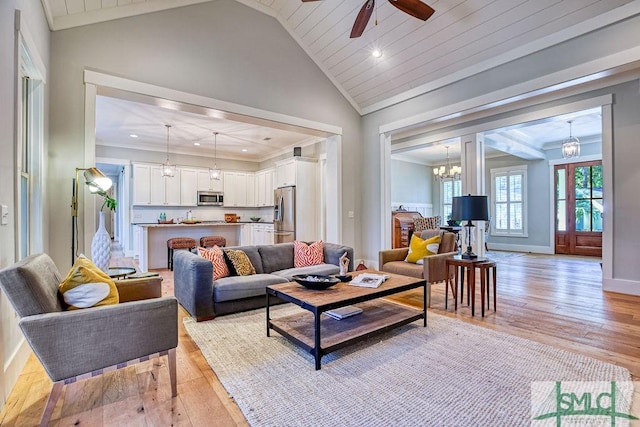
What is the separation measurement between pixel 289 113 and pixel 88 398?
4.20 m

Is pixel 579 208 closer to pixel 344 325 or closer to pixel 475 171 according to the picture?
pixel 475 171

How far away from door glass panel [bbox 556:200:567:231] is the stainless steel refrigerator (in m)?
6.95

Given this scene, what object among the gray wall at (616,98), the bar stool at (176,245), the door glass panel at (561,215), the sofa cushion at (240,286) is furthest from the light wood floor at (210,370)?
the door glass panel at (561,215)

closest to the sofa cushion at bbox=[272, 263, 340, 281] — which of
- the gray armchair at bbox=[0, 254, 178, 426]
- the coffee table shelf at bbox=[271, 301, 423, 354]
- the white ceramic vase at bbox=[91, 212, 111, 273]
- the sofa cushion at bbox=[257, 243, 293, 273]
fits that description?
the sofa cushion at bbox=[257, 243, 293, 273]

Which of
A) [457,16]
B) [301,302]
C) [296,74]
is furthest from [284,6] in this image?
[301,302]

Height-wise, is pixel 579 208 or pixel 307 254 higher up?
pixel 579 208

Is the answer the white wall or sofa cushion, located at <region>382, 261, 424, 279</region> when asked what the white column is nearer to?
Result: sofa cushion, located at <region>382, 261, 424, 279</region>

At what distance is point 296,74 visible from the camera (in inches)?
201

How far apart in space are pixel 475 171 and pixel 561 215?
420cm

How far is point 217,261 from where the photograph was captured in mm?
3592

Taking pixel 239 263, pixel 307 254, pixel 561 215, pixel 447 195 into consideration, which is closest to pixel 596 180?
pixel 561 215

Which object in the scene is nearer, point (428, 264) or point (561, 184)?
point (428, 264)

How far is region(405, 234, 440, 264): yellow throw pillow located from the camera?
4.09 m

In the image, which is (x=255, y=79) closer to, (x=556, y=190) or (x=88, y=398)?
(x=88, y=398)
